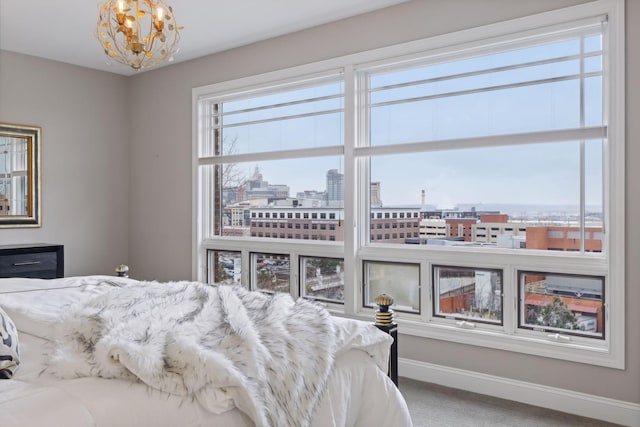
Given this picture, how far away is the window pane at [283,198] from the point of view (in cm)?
407

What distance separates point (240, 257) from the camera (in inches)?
183

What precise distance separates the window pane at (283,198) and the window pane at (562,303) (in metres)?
1.44

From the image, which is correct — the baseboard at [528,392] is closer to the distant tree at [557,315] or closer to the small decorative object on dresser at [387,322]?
the distant tree at [557,315]

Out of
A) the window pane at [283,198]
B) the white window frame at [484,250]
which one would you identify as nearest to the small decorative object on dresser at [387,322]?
the white window frame at [484,250]

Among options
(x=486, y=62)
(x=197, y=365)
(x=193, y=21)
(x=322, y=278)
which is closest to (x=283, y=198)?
(x=322, y=278)

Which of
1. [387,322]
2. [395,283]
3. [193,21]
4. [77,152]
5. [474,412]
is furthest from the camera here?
[77,152]

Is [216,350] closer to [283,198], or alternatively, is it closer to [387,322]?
[387,322]

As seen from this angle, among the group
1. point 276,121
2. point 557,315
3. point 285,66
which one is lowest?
point 557,315

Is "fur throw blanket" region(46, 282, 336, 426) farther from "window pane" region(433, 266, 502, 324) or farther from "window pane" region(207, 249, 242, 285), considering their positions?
"window pane" region(207, 249, 242, 285)

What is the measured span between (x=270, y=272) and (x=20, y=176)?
99.7 inches

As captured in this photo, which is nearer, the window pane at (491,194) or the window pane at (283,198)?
the window pane at (491,194)

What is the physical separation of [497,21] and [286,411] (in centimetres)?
271

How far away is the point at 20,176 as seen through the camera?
15.7 feet

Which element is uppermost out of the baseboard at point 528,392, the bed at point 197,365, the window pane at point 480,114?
the window pane at point 480,114
